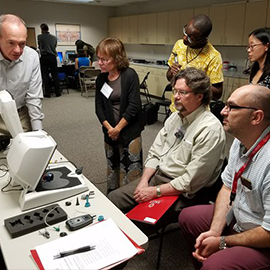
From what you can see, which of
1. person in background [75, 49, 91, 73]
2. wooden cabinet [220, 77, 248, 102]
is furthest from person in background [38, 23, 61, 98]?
wooden cabinet [220, 77, 248, 102]

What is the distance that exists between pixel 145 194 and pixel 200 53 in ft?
4.22

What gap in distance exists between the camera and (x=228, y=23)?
561 cm

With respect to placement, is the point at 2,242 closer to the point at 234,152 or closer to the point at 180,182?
the point at 180,182

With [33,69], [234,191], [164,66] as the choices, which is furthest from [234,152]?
[164,66]

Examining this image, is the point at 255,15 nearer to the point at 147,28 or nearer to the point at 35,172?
the point at 147,28

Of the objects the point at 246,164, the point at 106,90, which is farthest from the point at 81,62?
the point at 246,164

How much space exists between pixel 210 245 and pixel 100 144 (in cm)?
299

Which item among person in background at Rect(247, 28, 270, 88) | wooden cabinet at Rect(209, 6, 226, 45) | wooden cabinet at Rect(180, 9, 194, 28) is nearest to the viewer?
person in background at Rect(247, 28, 270, 88)

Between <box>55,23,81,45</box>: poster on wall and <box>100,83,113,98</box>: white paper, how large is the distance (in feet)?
24.8

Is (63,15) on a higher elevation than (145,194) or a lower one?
higher

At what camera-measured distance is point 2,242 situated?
3.52 feet

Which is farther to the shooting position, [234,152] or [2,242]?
[234,152]

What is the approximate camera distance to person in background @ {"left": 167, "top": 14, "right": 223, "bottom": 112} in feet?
7.07

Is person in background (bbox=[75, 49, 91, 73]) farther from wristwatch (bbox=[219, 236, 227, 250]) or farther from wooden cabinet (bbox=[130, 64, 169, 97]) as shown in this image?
wristwatch (bbox=[219, 236, 227, 250])
